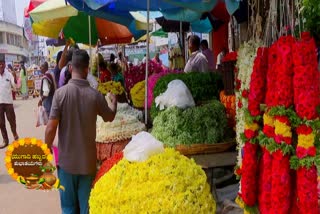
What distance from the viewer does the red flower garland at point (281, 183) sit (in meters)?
2.27

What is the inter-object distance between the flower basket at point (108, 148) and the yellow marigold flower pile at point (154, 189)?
1707mm

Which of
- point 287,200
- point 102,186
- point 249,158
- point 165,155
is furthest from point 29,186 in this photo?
point 287,200

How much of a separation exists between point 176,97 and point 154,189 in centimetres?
153

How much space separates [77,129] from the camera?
353 centimetres

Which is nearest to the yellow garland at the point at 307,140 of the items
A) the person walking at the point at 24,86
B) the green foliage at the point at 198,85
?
the green foliage at the point at 198,85

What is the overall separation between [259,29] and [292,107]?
121 cm

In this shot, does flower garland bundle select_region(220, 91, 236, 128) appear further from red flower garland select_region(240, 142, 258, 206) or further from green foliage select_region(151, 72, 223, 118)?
red flower garland select_region(240, 142, 258, 206)

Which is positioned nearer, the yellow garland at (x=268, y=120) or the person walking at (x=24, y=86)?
the yellow garland at (x=268, y=120)

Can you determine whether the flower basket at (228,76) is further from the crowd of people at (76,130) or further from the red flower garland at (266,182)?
the red flower garland at (266,182)

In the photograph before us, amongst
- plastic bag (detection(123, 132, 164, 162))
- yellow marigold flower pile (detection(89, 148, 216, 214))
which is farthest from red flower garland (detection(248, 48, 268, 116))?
plastic bag (detection(123, 132, 164, 162))

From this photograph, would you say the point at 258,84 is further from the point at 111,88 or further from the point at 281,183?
the point at 111,88

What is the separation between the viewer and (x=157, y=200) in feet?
9.10

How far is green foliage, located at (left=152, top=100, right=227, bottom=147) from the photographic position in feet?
13.2

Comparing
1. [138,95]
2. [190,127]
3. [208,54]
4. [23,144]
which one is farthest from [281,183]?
[208,54]
